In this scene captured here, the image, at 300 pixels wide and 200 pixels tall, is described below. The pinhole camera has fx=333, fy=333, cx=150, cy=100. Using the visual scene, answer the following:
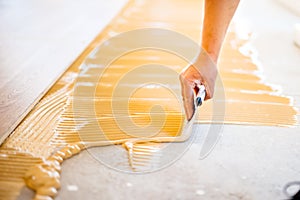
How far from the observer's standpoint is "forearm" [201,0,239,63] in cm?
115

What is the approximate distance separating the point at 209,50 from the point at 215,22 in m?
0.10

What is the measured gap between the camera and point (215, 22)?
1169mm

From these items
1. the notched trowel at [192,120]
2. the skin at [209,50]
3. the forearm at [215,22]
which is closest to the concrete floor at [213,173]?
the notched trowel at [192,120]

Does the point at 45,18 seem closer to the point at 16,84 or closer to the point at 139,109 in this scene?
the point at 16,84

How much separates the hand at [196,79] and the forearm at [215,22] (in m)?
0.04

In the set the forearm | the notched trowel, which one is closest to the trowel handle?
the notched trowel

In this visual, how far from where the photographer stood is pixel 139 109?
125cm

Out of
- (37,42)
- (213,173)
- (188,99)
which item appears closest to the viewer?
(213,173)

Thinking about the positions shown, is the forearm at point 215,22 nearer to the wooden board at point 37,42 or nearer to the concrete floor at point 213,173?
the concrete floor at point 213,173

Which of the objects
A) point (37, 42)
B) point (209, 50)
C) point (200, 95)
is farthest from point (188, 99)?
point (37, 42)

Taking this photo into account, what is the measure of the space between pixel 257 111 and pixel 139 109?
1.49 feet

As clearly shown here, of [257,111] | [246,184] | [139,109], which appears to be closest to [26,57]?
[139,109]

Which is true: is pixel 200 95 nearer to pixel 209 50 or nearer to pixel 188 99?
pixel 188 99

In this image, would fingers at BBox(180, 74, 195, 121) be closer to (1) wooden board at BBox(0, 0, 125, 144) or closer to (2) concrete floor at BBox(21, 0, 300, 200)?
(2) concrete floor at BBox(21, 0, 300, 200)
